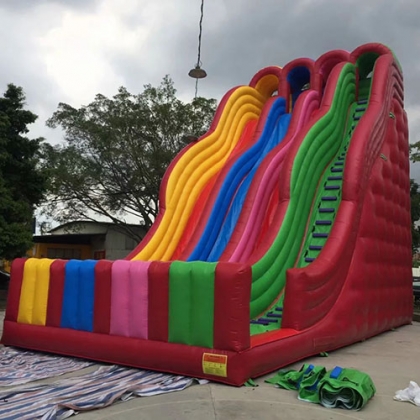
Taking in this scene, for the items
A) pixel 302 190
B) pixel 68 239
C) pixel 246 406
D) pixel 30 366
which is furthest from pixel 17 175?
pixel 246 406

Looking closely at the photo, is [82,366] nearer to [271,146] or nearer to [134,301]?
[134,301]

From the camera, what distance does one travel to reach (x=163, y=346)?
4699 millimetres

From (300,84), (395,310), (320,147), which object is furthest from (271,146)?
(395,310)

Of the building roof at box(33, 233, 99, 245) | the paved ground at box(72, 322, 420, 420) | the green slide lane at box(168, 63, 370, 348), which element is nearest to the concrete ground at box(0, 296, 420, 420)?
the paved ground at box(72, 322, 420, 420)

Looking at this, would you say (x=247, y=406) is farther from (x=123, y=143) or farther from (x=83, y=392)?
(x=123, y=143)

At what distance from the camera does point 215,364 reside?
4.35 m

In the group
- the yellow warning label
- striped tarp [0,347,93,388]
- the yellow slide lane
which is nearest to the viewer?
the yellow warning label

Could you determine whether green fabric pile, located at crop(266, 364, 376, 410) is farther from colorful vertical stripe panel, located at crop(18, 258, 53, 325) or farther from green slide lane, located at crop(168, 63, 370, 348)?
colorful vertical stripe panel, located at crop(18, 258, 53, 325)

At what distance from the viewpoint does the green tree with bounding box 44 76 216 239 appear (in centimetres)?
1892

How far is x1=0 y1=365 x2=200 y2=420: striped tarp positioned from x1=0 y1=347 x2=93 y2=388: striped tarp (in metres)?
0.27

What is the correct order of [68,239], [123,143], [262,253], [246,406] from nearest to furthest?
[246,406] < [262,253] < [123,143] < [68,239]

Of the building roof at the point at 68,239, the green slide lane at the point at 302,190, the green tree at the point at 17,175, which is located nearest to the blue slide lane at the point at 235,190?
the green slide lane at the point at 302,190

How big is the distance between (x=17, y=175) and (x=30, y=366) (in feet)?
34.3

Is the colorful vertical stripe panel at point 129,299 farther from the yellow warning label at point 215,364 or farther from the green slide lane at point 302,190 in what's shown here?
the green slide lane at point 302,190
